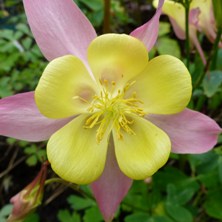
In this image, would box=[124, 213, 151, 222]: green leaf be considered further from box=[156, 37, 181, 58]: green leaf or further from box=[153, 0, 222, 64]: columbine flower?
box=[156, 37, 181, 58]: green leaf

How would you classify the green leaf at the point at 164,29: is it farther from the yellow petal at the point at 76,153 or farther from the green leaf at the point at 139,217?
the yellow petal at the point at 76,153

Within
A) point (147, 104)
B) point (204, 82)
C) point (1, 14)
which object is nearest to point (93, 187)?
point (147, 104)

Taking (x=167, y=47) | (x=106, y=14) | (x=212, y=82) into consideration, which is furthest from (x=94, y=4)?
(x=212, y=82)

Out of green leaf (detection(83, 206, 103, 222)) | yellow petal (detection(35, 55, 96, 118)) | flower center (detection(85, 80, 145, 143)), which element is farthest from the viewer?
green leaf (detection(83, 206, 103, 222))

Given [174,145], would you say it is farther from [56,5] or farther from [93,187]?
[56,5]

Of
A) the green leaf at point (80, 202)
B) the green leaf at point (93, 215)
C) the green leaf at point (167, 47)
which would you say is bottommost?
the green leaf at point (93, 215)

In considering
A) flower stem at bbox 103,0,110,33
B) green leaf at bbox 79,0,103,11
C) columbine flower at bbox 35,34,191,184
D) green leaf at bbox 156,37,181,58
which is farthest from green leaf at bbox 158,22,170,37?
columbine flower at bbox 35,34,191,184

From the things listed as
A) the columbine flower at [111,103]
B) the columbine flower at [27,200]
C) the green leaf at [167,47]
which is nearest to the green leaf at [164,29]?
the green leaf at [167,47]
